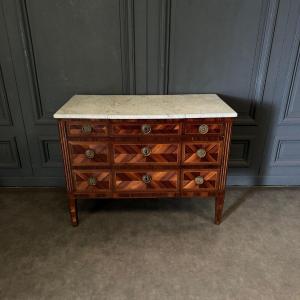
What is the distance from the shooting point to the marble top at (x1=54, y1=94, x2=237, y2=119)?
1.60 m

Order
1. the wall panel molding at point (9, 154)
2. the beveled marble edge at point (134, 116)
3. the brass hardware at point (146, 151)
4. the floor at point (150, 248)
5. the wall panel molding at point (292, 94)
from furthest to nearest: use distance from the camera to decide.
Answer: the wall panel molding at point (9, 154), the wall panel molding at point (292, 94), the brass hardware at point (146, 151), the beveled marble edge at point (134, 116), the floor at point (150, 248)

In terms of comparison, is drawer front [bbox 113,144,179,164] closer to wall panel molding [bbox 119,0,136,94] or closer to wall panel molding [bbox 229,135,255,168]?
wall panel molding [bbox 119,0,136,94]

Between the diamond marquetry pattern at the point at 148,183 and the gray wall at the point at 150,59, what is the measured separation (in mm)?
718

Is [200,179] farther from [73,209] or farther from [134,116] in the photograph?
[73,209]

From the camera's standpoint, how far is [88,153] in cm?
168

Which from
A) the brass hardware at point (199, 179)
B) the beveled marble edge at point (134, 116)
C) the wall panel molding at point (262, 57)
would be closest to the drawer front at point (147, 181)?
the brass hardware at point (199, 179)

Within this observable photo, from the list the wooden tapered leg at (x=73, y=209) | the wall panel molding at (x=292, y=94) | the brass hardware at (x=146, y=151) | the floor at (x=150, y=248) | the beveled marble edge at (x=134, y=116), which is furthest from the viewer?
the wall panel molding at (x=292, y=94)

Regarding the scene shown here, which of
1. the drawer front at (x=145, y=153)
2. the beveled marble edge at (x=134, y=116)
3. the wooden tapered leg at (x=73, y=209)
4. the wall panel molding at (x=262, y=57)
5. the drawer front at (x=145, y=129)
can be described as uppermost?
the wall panel molding at (x=262, y=57)

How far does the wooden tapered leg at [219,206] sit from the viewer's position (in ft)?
6.10

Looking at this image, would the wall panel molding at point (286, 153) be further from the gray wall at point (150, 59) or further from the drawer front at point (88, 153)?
the drawer front at point (88, 153)

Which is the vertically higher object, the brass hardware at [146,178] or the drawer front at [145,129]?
the drawer front at [145,129]

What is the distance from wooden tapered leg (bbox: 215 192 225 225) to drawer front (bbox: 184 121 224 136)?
46 centimetres

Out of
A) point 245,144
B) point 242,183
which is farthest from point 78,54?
point 242,183

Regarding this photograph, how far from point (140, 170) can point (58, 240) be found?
75 centimetres
